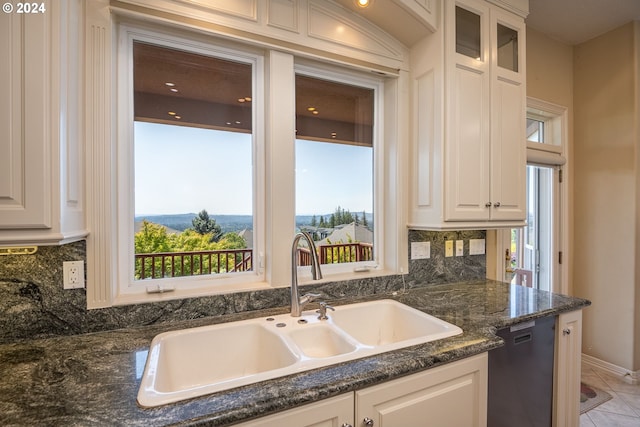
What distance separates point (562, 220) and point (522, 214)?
48.7 inches

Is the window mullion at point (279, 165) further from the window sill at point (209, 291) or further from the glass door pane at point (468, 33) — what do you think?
the glass door pane at point (468, 33)

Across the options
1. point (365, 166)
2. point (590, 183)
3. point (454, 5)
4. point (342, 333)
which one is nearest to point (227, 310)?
point (342, 333)

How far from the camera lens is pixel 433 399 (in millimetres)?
1167

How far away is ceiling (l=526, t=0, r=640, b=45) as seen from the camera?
2.40 meters

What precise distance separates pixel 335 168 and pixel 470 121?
2.84 ft

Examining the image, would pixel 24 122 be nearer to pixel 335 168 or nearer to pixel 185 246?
pixel 185 246

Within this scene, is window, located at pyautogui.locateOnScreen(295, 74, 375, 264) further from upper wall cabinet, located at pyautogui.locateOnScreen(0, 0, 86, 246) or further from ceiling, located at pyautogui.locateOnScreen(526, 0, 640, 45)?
ceiling, located at pyautogui.locateOnScreen(526, 0, 640, 45)

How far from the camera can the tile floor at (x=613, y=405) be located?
218 cm

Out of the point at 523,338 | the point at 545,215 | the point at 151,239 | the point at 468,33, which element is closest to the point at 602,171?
the point at 545,215

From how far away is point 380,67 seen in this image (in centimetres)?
197

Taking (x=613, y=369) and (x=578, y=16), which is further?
(x=613, y=369)

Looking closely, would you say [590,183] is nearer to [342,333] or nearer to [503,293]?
[503,293]

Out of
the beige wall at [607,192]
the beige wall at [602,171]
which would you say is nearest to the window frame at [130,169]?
the beige wall at [602,171]

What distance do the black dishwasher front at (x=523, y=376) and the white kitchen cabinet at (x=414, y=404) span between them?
20 cm
